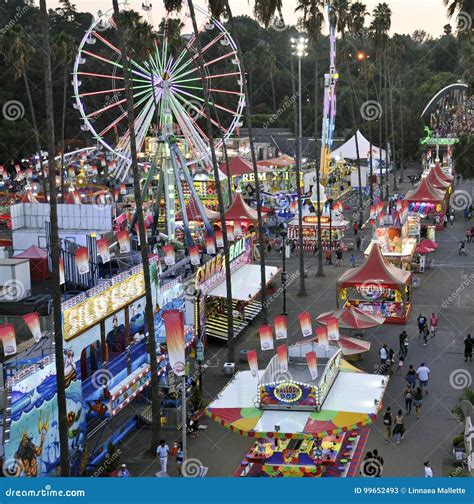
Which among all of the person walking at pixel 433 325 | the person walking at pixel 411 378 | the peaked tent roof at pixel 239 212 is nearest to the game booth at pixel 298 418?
the person walking at pixel 411 378

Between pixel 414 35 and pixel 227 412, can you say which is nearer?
pixel 227 412

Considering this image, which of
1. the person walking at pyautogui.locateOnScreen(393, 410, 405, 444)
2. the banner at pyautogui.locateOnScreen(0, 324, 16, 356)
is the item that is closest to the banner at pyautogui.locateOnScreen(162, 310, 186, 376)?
the banner at pyautogui.locateOnScreen(0, 324, 16, 356)

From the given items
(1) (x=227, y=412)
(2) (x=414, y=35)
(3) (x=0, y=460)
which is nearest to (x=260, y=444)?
(1) (x=227, y=412)

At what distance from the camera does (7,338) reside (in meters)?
21.2

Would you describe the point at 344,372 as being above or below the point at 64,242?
below

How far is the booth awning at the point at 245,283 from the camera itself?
37562 mm

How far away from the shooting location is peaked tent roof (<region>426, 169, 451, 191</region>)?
7362 centimetres

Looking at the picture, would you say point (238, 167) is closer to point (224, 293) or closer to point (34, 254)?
point (224, 293)

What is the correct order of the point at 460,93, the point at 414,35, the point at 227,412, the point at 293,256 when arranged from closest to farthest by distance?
1. the point at 227,412
2. the point at 293,256
3. the point at 460,93
4. the point at 414,35

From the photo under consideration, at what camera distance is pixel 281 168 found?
81.8m

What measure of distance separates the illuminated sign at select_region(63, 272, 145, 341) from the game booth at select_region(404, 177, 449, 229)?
40.8 m

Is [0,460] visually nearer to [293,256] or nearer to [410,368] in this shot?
[410,368]

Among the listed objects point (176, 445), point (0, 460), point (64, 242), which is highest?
point (64, 242)

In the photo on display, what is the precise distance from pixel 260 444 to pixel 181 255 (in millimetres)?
19873
